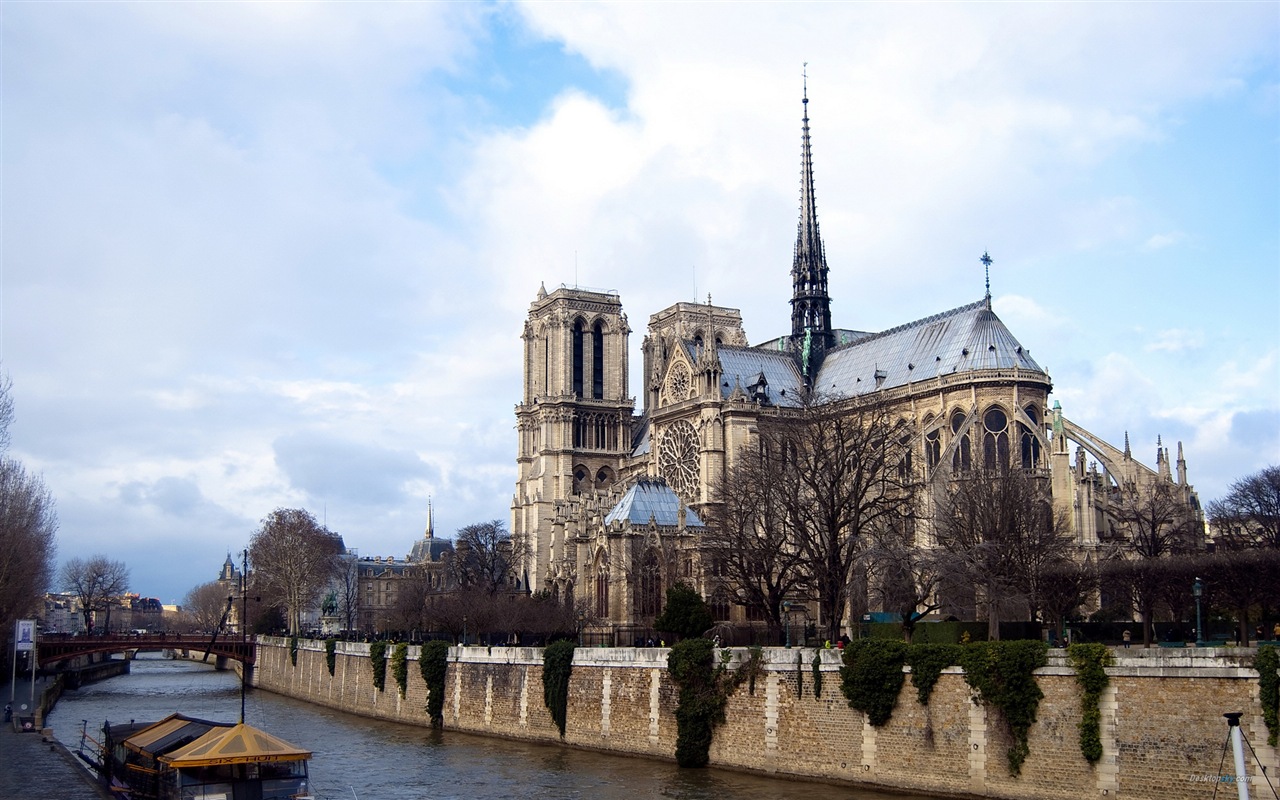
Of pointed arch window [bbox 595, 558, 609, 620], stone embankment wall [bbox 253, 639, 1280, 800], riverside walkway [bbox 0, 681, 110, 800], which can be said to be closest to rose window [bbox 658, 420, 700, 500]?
pointed arch window [bbox 595, 558, 609, 620]

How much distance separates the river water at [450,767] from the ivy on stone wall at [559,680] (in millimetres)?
1235

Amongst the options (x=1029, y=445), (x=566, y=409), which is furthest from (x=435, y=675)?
(x=566, y=409)

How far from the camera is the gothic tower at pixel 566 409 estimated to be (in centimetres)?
10681

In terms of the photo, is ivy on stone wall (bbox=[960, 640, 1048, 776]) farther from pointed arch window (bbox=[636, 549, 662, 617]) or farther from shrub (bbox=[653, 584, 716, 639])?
pointed arch window (bbox=[636, 549, 662, 617])

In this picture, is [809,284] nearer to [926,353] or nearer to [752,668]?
[926,353]

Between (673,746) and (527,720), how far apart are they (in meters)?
10.0

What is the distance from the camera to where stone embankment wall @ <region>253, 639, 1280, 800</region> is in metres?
31.6

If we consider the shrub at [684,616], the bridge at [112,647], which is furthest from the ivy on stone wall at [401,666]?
the bridge at [112,647]

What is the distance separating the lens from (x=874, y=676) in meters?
39.3

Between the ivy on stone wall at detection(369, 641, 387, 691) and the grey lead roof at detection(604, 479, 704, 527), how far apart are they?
12.9 meters

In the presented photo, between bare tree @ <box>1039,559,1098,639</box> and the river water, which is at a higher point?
bare tree @ <box>1039,559,1098,639</box>

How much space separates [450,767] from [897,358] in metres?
43.7

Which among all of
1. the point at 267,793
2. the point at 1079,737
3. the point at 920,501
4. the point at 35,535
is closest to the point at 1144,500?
the point at 920,501

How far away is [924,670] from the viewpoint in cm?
3812
